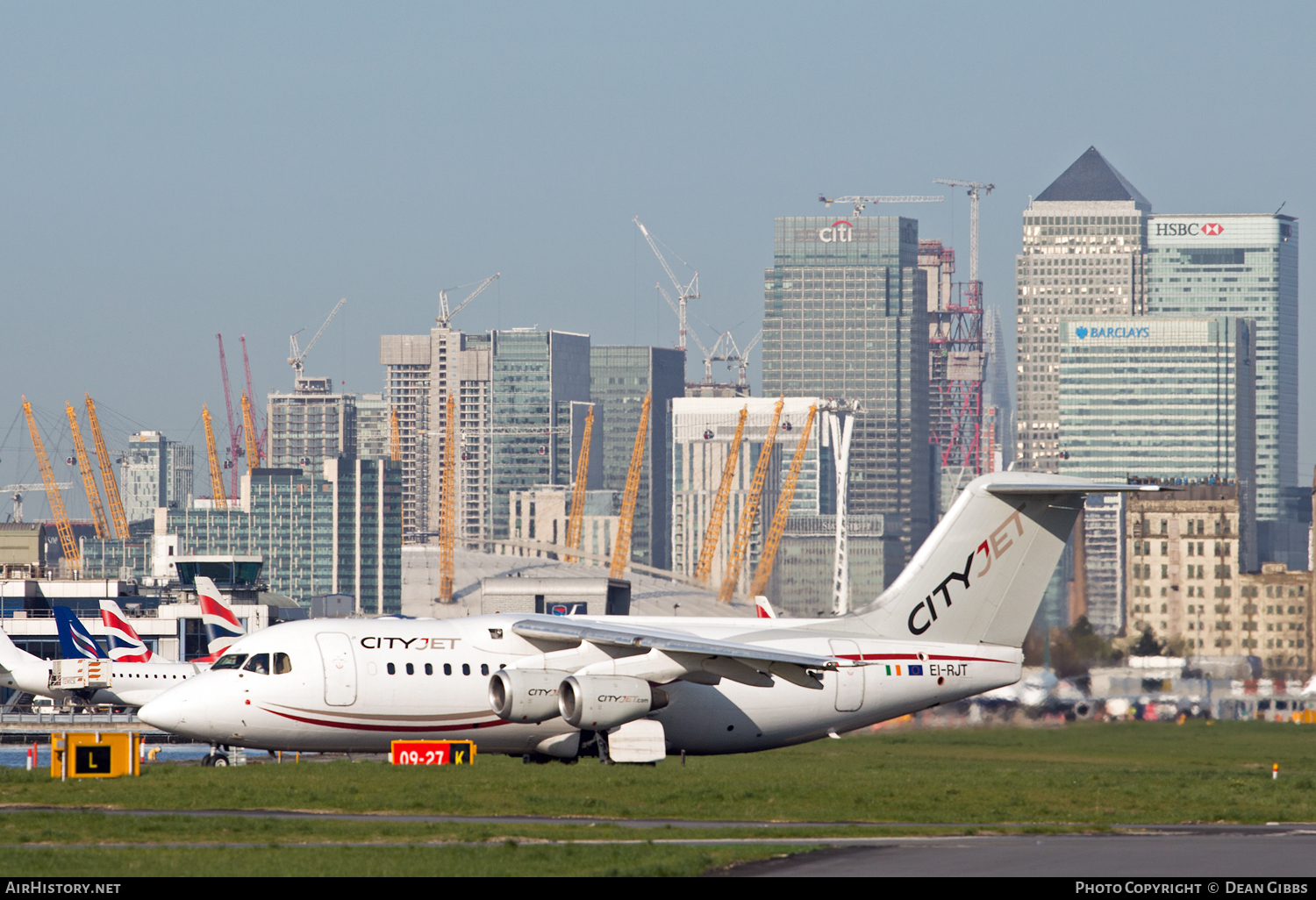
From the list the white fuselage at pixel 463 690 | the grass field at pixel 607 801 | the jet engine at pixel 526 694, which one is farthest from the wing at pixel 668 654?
the grass field at pixel 607 801

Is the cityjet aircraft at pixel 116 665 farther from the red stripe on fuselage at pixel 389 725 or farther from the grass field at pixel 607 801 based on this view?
the red stripe on fuselage at pixel 389 725

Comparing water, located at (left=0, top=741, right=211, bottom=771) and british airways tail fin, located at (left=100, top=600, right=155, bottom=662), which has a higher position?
british airways tail fin, located at (left=100, top=600, right=155, bottom=662)

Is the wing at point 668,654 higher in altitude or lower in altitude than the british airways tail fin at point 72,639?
higher

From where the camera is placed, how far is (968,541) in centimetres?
4747

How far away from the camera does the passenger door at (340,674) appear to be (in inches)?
1722

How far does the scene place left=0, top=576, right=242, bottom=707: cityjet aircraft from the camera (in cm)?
8450

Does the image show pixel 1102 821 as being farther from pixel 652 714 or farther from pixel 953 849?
pixel 652 714

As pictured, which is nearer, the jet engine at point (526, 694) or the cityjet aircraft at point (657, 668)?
the jet engine at point (526, 694)

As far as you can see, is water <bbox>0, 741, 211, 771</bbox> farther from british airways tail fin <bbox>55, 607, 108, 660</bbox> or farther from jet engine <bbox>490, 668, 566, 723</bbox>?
jet engine <bbox>490, 668, 566, 723</bbox>

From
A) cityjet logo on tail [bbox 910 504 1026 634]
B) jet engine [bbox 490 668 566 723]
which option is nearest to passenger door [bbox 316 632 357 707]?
jet engine [bbox 490 668 566 723]

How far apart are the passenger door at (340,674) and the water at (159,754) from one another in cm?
2742

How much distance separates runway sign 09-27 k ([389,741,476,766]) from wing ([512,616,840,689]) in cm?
268

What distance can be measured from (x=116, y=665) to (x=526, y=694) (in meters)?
49.7
